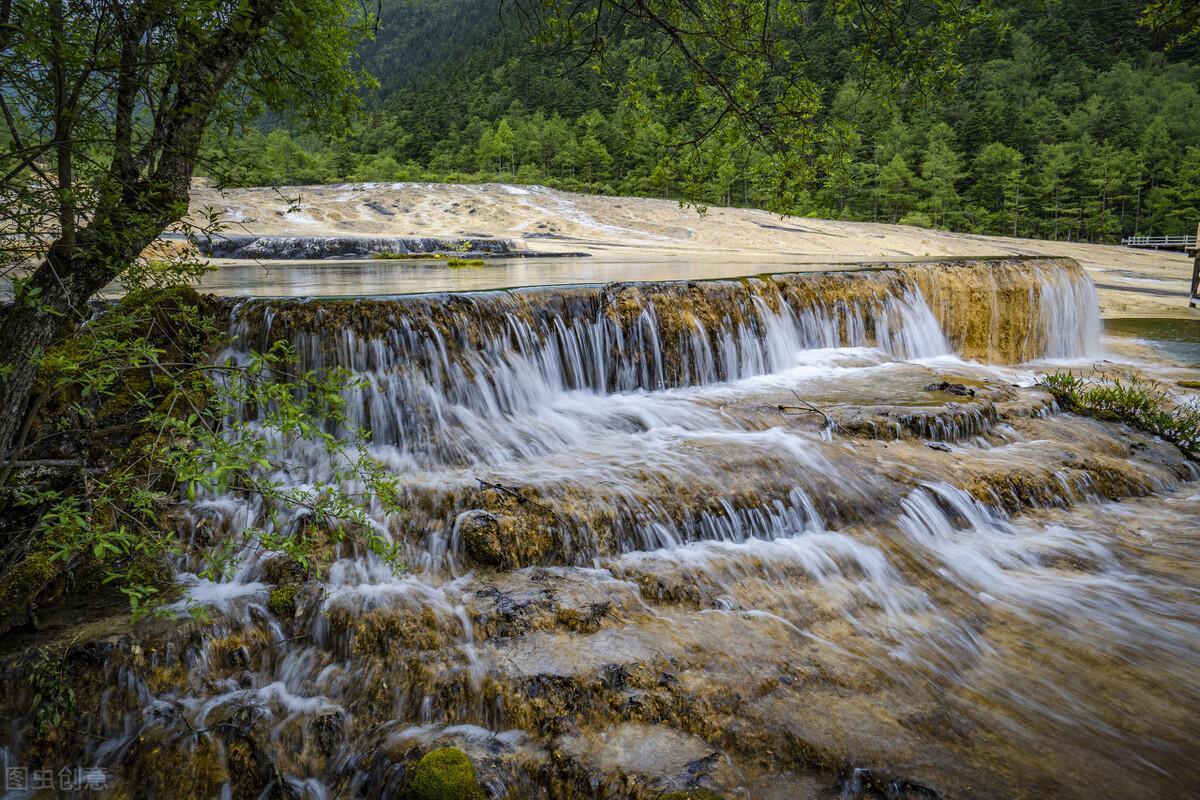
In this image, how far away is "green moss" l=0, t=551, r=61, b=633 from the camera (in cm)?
368

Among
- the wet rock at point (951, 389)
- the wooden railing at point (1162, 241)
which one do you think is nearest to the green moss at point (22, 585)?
the wet rock at point (951, 389)

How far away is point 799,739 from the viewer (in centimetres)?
329

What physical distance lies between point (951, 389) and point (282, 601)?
8.24 metres

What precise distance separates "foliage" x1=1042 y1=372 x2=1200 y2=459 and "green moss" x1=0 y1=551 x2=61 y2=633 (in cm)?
1090

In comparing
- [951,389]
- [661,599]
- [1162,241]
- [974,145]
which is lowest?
[661,599]

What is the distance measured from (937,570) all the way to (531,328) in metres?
5.22

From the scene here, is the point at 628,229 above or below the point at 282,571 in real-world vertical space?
above

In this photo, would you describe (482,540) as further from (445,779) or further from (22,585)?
(22,585)

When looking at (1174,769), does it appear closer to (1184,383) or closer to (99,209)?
(99,209)

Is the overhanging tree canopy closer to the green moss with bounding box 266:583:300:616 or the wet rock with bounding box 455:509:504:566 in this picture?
the green moss with bounding box 266:583:300:616

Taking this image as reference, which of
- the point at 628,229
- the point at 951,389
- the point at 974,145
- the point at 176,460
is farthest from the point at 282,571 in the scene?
the point at 974,145

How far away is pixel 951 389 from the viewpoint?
837 centimetres

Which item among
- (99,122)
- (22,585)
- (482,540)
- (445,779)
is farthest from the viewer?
(482,540)

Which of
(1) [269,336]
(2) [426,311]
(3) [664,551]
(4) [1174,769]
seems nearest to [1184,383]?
(4) [1174,769]
